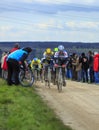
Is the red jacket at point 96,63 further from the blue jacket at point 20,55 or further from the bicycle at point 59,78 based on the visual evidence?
the blue jacket at point 20,55

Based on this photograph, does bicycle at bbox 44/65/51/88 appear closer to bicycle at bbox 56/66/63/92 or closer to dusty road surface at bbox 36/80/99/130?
bicycle at bbox 56/66/63/92

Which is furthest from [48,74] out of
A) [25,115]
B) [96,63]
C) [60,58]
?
[25,115]

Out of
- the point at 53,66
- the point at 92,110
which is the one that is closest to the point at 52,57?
the point at 53,66

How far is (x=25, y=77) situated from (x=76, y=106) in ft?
21.6

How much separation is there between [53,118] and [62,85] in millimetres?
8919

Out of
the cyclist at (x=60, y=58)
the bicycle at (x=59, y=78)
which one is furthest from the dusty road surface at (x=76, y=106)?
the cyclist at (x=60, y=58)

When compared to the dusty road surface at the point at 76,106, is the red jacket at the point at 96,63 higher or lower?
higher

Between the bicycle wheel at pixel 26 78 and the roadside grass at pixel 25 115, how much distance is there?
4.54 m

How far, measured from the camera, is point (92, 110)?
14789mm

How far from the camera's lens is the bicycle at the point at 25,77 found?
21745 millimetres

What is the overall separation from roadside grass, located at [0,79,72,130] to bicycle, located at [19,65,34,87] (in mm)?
4554

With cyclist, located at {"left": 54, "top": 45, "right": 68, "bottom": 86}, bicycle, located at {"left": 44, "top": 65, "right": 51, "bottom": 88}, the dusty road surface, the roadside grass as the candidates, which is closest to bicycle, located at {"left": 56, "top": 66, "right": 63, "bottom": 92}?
cyclist, located at {"left": 54, "top": 45, "right": 68, "bottom": 86}

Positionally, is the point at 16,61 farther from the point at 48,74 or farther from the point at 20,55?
the point at 48,74

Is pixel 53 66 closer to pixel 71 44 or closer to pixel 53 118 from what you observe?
pixel 53 118
